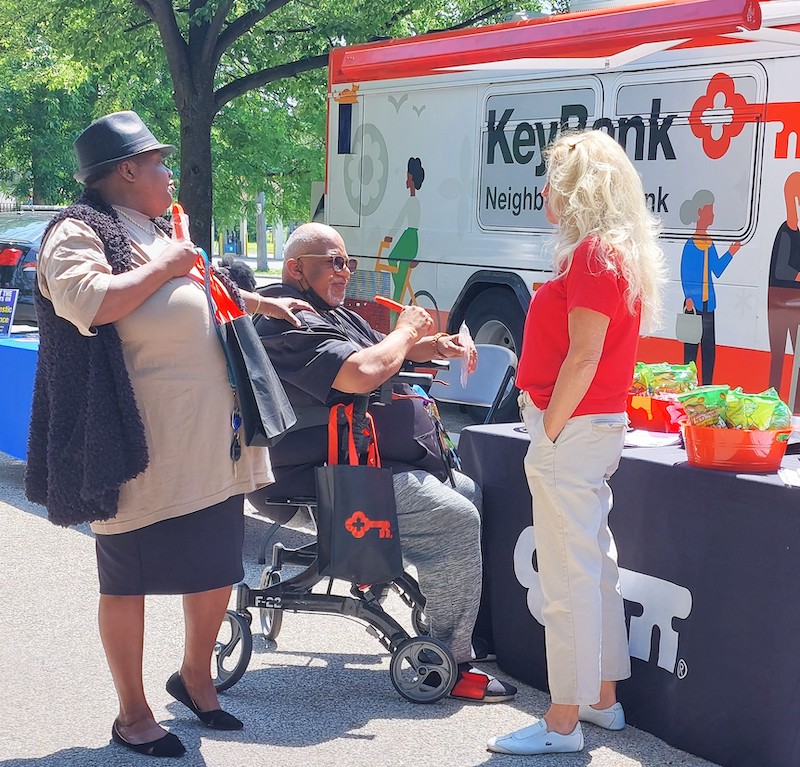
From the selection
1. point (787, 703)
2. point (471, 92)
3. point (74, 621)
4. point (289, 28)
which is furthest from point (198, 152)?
point (787, 703)

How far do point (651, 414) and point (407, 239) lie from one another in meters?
5.94

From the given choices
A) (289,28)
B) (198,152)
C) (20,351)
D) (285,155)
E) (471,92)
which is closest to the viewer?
(20,351)

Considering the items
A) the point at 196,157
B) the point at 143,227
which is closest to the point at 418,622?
the point at 143,227

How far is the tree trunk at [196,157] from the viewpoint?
41.9 feet

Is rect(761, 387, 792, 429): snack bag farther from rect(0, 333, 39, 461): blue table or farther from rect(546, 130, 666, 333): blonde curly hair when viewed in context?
rect(0, 333, 39, 461): blue table

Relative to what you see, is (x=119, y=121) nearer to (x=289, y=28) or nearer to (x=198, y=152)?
(x=198, y=152)

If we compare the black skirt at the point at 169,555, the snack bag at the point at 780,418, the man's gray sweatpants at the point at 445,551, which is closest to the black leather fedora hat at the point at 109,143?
the black skirt at the point at 169,555

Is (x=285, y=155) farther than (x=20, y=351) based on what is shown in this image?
Yes

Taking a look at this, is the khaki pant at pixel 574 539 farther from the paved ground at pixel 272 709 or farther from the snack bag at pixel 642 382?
the snack bag at pixel 642 382

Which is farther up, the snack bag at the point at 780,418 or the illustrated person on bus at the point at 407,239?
the illustrated person on bus at the point at 407,239

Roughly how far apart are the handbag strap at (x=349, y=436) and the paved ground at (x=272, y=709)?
2.58 ft

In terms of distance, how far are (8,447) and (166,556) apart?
381 centimetres

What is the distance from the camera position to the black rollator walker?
3744 mm

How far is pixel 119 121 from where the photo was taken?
3.22m
